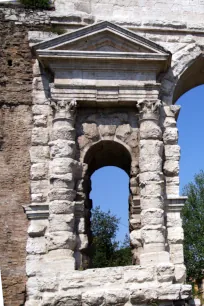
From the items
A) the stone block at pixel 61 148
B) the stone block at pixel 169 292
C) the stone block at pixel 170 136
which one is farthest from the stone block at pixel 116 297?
the stone block at pixel 170 136

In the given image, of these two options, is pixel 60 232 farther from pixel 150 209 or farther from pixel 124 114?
pixel 124 114

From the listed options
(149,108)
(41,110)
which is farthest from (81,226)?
(149,108)

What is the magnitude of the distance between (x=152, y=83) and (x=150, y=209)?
7.79 ft

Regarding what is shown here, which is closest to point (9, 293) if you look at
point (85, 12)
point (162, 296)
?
point (162, 296)

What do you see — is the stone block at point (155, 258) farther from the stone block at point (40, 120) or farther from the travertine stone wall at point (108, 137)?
the stone block at point (40, 120)

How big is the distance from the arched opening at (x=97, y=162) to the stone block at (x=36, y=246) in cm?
66

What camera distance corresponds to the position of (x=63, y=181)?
8531 mm

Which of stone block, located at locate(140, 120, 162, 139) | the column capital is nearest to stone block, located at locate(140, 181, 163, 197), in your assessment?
stone block, located at locate(140, 120, 162, 139)

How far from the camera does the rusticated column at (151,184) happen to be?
8.34 meters

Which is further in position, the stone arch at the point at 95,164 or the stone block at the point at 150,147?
the stone block at the point at 150,147

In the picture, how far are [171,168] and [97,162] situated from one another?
211 cm

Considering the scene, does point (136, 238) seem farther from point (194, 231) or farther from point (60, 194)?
point (194, 231)

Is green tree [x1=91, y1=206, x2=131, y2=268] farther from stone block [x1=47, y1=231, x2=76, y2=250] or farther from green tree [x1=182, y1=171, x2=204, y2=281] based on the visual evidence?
stone block [x1=47, y1=231, x2=76, y2=250]

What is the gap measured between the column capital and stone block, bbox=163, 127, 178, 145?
389 mm
